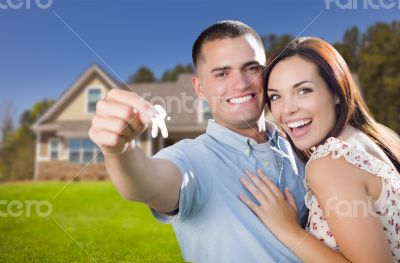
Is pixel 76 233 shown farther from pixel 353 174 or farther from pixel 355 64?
pixel 355 64

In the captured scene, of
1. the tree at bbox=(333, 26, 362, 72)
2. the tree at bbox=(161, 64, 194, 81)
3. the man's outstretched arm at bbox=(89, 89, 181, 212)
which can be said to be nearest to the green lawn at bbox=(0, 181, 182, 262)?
the man's outstretched arm at bbox=(89, 89, 181, 212)

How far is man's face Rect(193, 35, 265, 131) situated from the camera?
163 cm

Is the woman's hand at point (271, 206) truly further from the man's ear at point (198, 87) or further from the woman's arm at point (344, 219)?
the man's ear at point (198, 87)

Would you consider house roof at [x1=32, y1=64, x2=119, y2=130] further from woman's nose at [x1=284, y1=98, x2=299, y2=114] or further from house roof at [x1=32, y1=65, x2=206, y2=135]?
woman's nose at [x1=284, y1=98, x2=299, y2=114]

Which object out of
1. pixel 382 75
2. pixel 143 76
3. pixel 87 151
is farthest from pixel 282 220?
pixel 143 76

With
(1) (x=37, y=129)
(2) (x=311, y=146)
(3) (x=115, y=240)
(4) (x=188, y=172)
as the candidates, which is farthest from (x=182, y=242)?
(1) (x=37, y=129)

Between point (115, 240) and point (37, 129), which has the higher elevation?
point (115, 240)

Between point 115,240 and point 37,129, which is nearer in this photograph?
point 115,240

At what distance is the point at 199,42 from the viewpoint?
173cm

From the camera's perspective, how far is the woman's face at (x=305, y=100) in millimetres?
1443

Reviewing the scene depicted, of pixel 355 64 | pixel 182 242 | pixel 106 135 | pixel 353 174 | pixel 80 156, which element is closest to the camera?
pixel 106 135

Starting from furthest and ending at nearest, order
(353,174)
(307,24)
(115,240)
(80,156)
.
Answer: (80,156), (115,240), (307,24), (353,174)

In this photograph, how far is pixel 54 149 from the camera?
Result: 13.3 m

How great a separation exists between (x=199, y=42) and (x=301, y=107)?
1.56 ft
